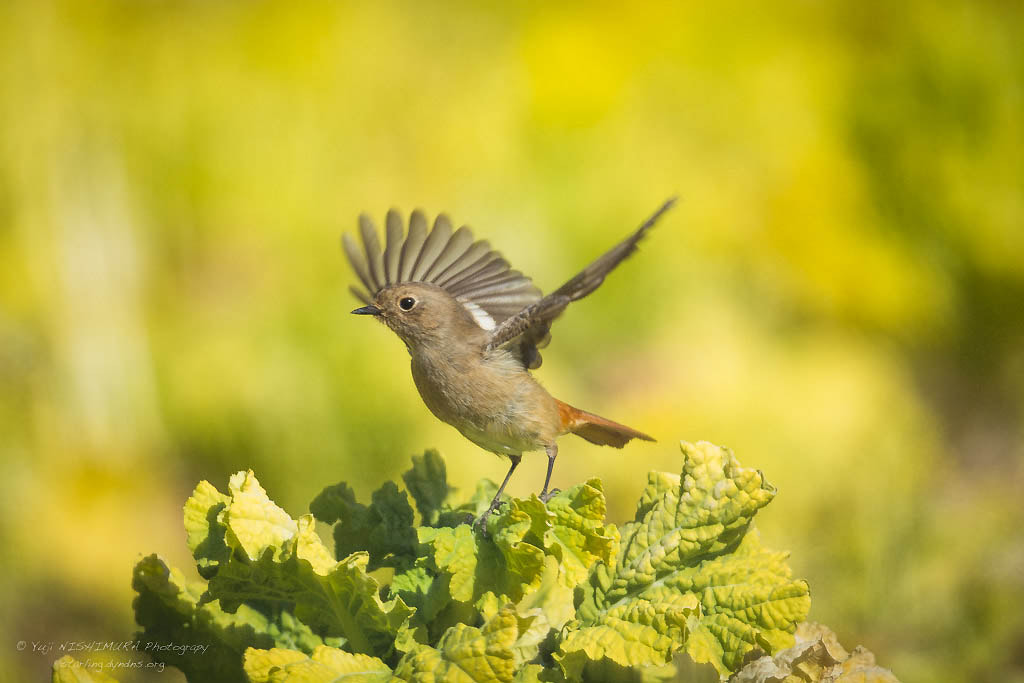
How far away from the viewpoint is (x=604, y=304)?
391 centimetres

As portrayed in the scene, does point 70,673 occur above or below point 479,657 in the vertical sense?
below

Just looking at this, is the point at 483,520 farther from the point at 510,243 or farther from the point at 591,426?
the point at 510,243

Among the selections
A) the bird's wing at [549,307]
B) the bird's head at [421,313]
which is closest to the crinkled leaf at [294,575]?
the bird's wing at [549,307]

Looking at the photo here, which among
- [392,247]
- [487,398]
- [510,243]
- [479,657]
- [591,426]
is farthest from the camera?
[510,243]

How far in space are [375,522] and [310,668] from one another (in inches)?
10.4

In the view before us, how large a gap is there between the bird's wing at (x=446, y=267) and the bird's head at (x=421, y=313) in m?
0.10

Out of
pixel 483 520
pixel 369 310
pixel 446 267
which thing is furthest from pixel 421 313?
pixel 483 520

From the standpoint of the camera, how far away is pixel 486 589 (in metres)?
0.97

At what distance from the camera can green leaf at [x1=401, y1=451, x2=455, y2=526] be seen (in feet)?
3.87

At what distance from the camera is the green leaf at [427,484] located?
118 cm

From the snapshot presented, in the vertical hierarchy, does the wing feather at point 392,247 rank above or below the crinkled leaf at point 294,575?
above

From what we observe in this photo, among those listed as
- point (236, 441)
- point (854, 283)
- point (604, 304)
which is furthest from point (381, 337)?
point (854, 283)

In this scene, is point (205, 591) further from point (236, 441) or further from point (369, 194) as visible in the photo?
point (369, 194)

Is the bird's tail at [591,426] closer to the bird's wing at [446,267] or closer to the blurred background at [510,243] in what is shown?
the bird's wing at [446,267]
